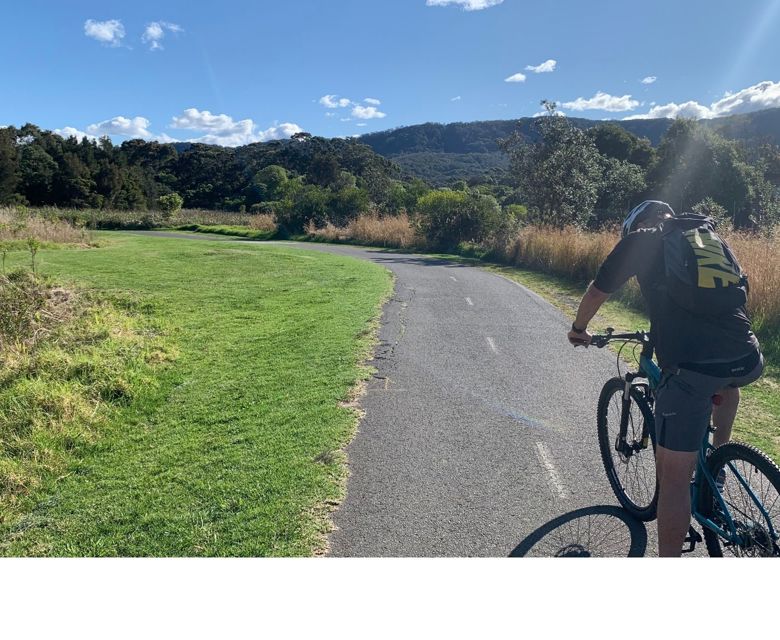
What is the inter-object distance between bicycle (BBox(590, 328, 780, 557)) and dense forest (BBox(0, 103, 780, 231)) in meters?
13.0

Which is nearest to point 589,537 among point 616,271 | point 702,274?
point 616,271

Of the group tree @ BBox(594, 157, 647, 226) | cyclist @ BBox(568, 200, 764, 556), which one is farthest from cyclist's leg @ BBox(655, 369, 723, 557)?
tree @ BBox(594, 157, 647, 226)

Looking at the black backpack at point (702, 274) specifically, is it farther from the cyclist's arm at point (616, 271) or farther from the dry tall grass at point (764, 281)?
the dry tall grass at point (764, 281)

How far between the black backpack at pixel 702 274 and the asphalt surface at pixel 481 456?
1.59 meters

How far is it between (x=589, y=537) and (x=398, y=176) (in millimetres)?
98281

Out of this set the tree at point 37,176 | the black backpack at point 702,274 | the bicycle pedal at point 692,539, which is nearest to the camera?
the black backpack at point 702,274

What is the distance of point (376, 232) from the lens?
33625 mm

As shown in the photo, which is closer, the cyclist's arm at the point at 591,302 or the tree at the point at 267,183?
the cyclist's arm at the point at 591,302

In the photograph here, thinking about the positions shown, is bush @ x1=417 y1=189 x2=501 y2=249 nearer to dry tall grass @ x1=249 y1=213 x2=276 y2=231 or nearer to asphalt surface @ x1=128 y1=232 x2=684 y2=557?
dry tall grass @ x1=249 y1=213 x2=276 y2=231

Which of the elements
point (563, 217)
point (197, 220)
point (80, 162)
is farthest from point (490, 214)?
point (80, 162)

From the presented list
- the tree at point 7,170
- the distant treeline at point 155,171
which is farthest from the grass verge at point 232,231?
the tree at point 7,170

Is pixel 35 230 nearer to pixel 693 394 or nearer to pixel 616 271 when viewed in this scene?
pixel 616 271

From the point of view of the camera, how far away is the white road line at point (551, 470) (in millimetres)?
4056

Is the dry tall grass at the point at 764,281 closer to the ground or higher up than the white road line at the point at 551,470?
higher up
